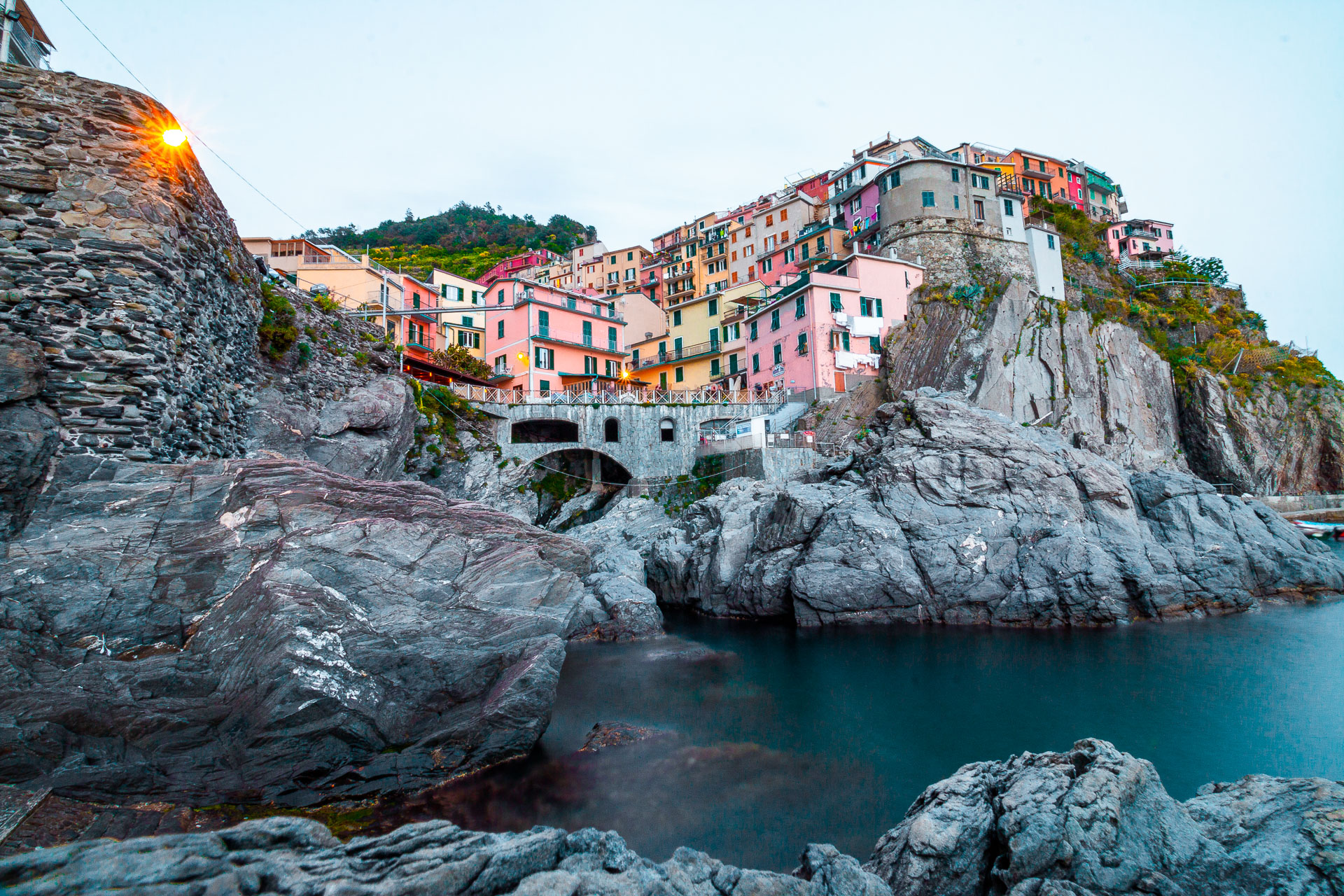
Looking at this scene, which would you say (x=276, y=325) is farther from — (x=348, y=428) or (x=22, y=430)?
(x=22, y=430)

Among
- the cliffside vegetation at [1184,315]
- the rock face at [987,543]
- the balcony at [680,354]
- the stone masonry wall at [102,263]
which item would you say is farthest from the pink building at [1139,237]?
the stone masonry wall at [102,263]

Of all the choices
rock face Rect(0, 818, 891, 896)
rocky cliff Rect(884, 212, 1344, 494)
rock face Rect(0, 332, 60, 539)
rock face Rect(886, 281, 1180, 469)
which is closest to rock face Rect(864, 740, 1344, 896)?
rock face Rect(0, 818, 891, 896)

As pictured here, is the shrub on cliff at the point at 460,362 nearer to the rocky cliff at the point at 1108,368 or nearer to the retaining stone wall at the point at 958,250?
the rocky cliff at the point at 1108,368

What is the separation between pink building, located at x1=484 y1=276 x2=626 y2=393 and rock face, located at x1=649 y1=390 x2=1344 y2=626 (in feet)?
64.4

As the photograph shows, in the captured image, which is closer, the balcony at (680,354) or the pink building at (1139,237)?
the balcony at (680,354)

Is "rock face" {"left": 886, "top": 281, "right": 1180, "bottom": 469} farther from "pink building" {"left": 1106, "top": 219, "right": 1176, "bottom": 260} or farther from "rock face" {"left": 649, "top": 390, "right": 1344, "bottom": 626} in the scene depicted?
"pink building" {"left": 1106, "top": 219, "right": 1176, "bottom": 260}

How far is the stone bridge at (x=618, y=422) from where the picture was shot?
3384 centimetres

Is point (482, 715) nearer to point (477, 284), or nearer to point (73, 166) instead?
point (73, 166)

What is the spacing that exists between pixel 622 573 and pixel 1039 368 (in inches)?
984

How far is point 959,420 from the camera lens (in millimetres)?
25297

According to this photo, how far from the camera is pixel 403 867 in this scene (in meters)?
4.65

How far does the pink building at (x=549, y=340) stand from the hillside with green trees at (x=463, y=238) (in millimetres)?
36852

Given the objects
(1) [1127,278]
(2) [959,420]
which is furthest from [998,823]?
(1) [1127,278]

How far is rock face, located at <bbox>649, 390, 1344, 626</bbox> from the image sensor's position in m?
21.7
